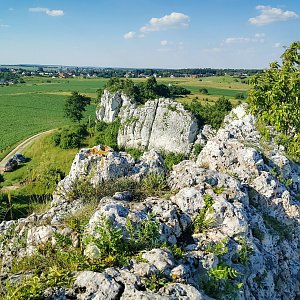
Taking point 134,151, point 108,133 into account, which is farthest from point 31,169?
point 108,133

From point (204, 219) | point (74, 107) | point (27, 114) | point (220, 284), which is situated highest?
point (204, 219)

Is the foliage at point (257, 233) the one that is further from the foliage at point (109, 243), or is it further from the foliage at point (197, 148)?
the foliage at point (197, 148)

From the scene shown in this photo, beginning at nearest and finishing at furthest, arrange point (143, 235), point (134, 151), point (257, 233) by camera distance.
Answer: point (143, 235) → point (257, 233) → point (134, 151)

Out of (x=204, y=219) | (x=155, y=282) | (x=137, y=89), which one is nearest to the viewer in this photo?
(x=155, y=282)

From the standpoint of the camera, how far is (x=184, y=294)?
5.87 meters

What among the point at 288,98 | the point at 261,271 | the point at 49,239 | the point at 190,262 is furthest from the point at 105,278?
the point at 288,98

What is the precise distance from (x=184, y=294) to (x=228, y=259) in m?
2.11

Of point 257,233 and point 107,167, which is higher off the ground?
point 107,167

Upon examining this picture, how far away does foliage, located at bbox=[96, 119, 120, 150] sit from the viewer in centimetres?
6354

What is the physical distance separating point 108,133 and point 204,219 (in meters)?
58.2

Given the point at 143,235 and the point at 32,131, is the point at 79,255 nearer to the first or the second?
the point at 143,235

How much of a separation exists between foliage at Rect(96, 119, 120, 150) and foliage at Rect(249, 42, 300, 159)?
47.9 meters

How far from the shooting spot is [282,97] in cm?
1318

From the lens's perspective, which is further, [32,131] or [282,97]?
[32,131]
